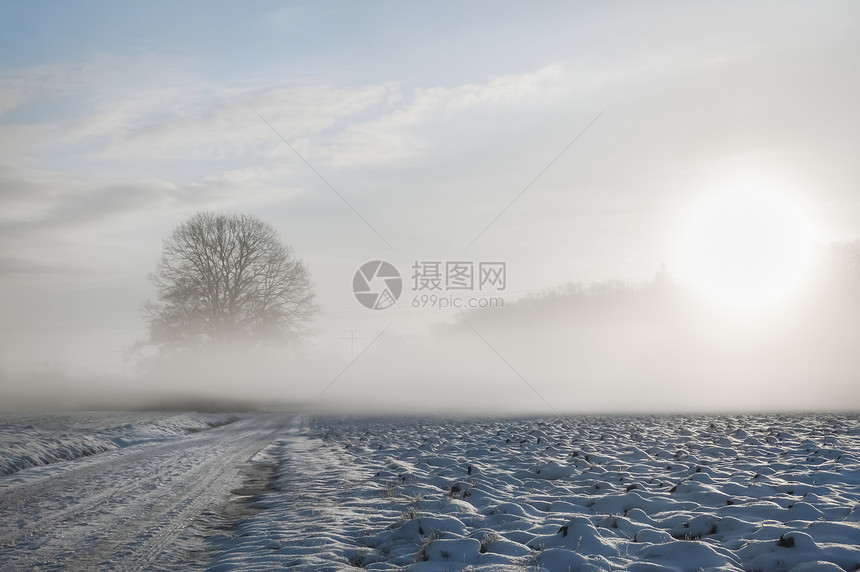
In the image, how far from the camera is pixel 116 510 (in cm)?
841

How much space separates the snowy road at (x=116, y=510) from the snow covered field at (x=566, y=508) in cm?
72

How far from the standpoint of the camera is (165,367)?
4388cm

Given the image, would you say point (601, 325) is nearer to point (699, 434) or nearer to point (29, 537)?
point (699, 434)

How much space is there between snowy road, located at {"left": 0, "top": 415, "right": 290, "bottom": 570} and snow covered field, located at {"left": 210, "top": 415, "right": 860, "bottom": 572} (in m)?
0.72

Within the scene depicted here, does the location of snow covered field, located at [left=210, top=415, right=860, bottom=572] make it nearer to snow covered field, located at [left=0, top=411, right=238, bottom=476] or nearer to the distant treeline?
snow covered field, located at [left=0, top=411, right=238, bottom=476]

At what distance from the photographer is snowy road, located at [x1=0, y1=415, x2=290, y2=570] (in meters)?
6.24

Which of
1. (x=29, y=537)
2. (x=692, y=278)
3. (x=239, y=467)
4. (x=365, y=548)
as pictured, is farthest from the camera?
(x=692, y=278)

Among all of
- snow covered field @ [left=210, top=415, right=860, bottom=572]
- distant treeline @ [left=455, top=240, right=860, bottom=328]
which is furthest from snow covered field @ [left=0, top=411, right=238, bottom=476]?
distant treeline @ [left=455, top=240, right=860, bottom=328]

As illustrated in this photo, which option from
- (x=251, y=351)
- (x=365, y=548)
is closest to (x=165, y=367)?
(x=251, y=351)

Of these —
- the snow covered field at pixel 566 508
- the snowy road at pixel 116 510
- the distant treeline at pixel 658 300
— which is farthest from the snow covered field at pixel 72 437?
the distant treeline at pixel 658 300

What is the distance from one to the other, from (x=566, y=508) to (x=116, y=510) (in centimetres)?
641

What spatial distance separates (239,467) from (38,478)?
12.3 feet

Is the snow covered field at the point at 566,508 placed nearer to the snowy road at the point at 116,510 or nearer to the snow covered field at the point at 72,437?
the snowy road at the point at 116,510

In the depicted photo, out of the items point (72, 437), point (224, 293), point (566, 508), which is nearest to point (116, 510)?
point (566, 508)
